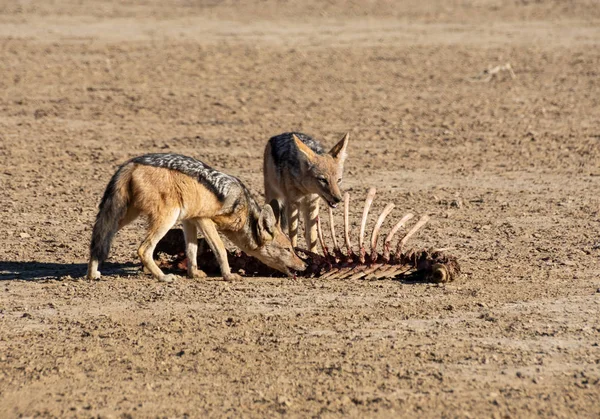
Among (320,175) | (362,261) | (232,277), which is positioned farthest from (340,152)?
(232,277)

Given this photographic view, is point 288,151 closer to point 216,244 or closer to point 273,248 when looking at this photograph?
point 273,248

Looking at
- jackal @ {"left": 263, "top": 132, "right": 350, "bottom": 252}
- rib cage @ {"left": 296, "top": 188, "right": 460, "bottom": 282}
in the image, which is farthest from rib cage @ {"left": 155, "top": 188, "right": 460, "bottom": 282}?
jackal @ {"left": 263, "top": 132, "right": 350, "bottom": 252}

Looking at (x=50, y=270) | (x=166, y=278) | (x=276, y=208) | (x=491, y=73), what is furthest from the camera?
(x=491, y=73)

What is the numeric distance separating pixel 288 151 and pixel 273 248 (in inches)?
52.6

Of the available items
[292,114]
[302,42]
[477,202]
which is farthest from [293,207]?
[302,42]

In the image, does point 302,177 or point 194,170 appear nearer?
point 194,170

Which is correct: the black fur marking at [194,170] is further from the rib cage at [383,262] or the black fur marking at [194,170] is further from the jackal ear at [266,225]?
the rib cage at [383,262]

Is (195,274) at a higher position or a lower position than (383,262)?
lower

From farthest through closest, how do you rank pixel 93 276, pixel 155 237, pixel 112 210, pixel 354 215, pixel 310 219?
pixel 354 215 → pixel 310 219 → pixel 93 276 → pixel 155 237 → pixel 112 210

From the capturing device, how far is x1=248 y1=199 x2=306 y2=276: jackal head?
9.68 m

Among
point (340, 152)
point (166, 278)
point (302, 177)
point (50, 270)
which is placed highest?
point (340, 152)

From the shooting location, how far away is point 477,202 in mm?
12555

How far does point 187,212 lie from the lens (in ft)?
30.6

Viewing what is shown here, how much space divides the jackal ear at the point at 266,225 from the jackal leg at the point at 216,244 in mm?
369
